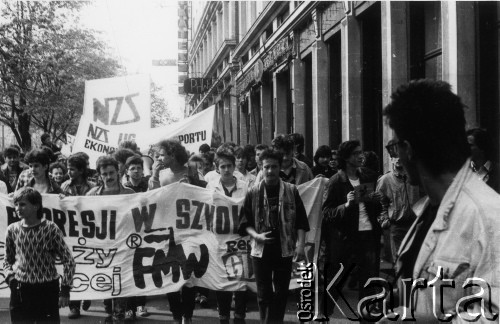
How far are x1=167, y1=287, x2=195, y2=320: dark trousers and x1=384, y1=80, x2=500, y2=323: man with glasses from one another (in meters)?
4.47

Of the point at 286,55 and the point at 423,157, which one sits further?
the point at 286,55

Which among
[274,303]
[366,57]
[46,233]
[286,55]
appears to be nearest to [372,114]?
[366,57]

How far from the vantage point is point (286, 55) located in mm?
20219

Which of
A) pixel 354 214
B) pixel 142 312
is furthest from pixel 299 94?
pixel 354 214

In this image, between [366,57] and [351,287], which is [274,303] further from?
[366,57]

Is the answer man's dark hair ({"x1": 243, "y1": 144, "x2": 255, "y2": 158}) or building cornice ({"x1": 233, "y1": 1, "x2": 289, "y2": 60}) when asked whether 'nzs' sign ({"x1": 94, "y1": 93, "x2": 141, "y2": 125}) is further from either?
building cornice ({"x1": 233, "y1": 1, "x2": 289, "y2": 60})

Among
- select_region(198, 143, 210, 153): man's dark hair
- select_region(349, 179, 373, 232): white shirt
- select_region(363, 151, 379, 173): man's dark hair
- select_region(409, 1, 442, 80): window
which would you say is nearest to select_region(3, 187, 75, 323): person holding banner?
select_region(349, 179, 373, 232): white shirt

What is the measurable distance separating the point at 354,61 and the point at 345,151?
8175 mm

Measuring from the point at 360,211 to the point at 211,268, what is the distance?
1.70 meters

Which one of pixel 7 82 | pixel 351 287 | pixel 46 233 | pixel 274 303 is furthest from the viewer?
pixel 7 82

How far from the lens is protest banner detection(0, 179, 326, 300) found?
7344 mm

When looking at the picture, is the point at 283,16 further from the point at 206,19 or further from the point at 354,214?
the point at 206,19

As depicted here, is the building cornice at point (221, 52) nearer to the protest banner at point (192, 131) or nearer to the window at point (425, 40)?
the protest banner at point (192, 131)

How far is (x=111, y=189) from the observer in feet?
24.8
